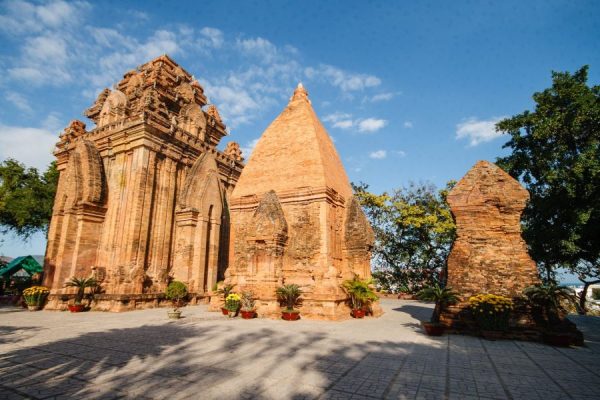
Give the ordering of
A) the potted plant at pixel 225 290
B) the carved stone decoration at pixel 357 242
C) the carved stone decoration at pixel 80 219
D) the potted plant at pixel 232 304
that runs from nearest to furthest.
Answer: the potted plant at pixel 232 304 < the potted plant at pixel 225 290 < the carved stone decoration at pixel 357 242 < the carved stone decoration at pixel 80 219

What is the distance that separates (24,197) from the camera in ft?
77.3

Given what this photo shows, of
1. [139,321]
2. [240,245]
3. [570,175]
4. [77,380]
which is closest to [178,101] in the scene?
[240,245]

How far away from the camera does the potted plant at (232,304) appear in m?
11.6

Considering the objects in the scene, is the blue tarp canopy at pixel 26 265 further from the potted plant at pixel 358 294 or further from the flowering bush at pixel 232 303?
the potted plant at pixel 358 294

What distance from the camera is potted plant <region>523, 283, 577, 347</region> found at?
7.60 metres

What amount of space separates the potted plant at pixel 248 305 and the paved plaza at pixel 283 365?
259 centimetres

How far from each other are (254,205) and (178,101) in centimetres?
1427

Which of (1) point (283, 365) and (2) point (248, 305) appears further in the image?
(2) point (248, 305)

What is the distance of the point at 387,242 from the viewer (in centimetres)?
2823

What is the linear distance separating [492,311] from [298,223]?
23.6ft

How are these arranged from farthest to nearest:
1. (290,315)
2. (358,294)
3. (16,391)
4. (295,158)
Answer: (295,158)
(358,294)
(290,315)
(16,391)

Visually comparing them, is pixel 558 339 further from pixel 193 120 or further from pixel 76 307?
pixel 193 120

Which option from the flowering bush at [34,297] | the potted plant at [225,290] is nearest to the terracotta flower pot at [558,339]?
the potted plant at [225,290]

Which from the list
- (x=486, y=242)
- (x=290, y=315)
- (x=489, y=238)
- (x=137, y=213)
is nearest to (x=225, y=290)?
(x=290, y=315)
